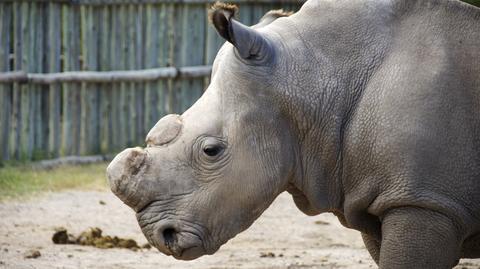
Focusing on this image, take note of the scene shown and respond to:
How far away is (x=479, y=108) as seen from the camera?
5.44 m

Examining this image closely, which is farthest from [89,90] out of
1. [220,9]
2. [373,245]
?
[220,9]

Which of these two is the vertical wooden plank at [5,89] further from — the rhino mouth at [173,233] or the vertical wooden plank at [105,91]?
the rhino mouth at [173,233]

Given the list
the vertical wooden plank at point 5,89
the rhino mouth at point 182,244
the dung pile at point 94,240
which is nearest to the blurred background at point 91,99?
the vertical wooden plank at point 5,89

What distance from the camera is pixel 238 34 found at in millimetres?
5434

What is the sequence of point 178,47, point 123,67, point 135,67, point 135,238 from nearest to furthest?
point 135,238
point 123,67
point 135,67
point 178,47

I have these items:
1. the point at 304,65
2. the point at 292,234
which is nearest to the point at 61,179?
the point at 292,234

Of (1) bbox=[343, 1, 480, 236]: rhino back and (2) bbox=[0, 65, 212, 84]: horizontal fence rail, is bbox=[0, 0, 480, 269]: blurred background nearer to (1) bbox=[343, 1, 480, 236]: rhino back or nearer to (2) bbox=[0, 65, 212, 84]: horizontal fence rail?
(2) bbox=[0, 65, 212, 84]: horizontal fence rail

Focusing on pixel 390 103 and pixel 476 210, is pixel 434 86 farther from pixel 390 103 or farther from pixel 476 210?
pixel 476 210

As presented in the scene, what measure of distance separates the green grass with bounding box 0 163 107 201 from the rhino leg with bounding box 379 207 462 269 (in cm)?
644

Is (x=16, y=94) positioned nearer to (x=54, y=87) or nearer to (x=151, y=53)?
(x=54, y=87)

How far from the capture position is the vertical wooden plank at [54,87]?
518 inches

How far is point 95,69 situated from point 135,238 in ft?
14.8

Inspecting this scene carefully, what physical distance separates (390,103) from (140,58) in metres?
8.85

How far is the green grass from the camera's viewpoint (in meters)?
11.5
